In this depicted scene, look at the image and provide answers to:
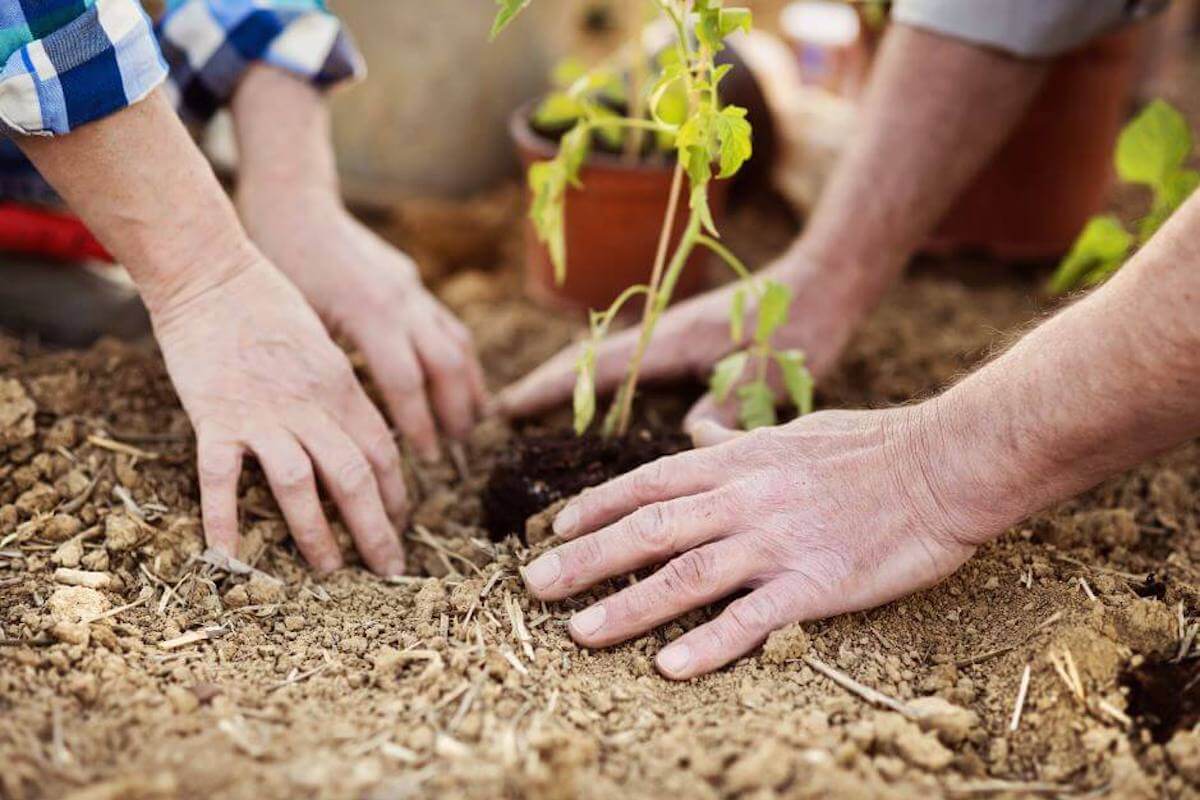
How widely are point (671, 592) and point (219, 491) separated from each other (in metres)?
0.67

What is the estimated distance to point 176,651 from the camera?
4.42 feet

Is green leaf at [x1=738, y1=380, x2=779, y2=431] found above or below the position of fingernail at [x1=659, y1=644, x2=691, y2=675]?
above

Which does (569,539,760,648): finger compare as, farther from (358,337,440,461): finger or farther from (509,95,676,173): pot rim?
(509,95,676,173): pot rim

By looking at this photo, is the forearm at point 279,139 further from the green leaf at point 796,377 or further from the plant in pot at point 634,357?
the green leaf at point 796,377

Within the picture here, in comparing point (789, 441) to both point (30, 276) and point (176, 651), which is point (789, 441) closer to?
point (176, 651)

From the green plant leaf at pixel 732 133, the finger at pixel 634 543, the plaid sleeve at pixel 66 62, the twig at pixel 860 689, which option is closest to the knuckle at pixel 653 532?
the finger at pixel 634 543

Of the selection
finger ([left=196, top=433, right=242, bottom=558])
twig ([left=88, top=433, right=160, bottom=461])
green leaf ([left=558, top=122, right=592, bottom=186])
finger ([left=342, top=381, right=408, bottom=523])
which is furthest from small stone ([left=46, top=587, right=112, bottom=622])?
green leaf ([left=558, top=122, right=592, bottom=186])

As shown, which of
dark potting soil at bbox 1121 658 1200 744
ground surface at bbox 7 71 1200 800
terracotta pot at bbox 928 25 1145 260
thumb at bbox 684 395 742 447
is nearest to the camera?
ground surface at bbox 7 71 1200 800

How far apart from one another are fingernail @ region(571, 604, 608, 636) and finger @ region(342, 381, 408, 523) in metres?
0.46

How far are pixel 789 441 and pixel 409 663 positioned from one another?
1.90ft

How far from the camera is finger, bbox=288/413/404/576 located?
1.61 meters

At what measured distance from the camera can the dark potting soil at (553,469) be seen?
5.51 feet

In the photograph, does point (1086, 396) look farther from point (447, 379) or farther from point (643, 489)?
point (447, 379)

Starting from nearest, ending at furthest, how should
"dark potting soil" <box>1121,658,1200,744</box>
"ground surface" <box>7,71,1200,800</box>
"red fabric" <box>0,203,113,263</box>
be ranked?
"ground surface" <box>7,71,1200,800</box>, "dark potting soil" <box>1121,658,1200,744</box>, "red fabric" <box>0,203,113,263</box>
